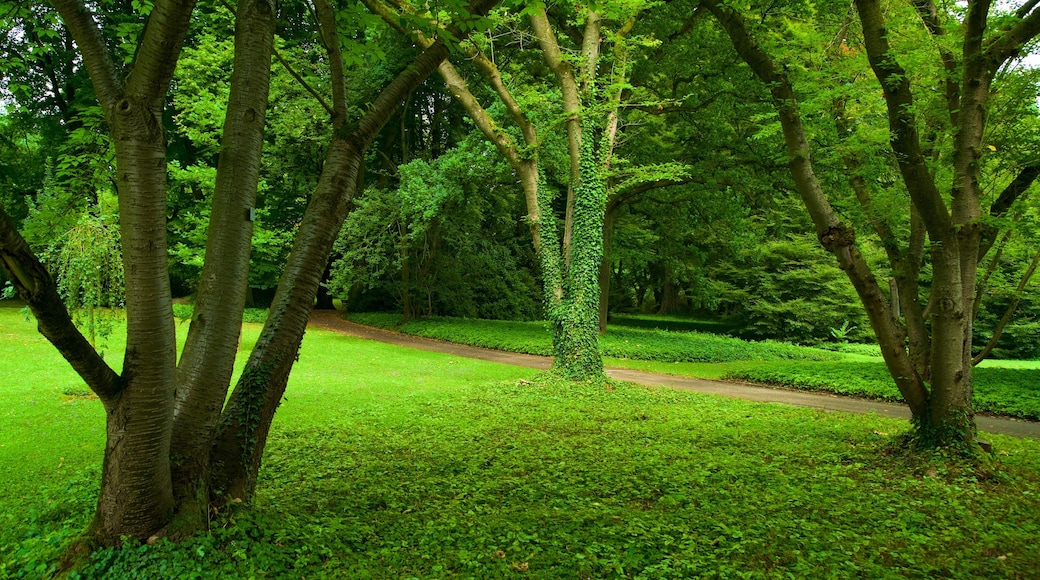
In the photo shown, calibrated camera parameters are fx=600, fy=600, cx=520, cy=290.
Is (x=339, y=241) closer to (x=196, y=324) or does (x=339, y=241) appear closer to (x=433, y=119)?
(x=433, y=119)

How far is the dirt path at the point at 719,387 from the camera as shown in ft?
34.0

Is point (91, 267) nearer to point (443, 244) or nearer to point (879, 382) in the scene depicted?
point (879, 382)

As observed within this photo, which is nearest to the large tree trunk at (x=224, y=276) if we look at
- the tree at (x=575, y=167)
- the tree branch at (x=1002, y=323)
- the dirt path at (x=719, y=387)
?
the tree branch at (x=1002, y=323)

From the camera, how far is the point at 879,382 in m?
13.5

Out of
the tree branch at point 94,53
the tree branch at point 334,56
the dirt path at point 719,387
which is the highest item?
the tree branch at point 334,56

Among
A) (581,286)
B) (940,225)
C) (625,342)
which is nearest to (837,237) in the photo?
(940,225)

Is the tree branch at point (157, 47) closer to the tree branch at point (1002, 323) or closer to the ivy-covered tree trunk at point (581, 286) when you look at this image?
the tree branch at point (1002, 323)

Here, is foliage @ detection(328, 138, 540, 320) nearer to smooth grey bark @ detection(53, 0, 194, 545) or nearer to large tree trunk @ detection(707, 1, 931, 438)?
large tree trunk @ detection(707, 1, 931, 438)

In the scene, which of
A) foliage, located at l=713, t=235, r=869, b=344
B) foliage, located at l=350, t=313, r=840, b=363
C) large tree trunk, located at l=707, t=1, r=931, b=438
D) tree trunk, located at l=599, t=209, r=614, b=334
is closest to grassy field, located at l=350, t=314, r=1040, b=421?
foliage, located at l=350, t=313, r=840, b=363

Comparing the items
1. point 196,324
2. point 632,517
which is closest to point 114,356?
point 196,324

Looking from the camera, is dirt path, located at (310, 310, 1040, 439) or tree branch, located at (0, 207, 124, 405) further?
dirt path, located at (310, 310, 1040, 439)

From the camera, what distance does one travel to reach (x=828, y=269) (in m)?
23.6

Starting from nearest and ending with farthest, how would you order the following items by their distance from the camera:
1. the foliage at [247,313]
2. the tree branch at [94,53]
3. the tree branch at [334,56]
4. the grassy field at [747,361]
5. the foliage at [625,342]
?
the tree branch at [94,53], the tree branch at [334,56], the grassy field at [747,361], the foliage at [625,342], the foliage at [247,313]

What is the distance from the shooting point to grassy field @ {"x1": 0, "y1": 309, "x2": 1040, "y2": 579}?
3.53 metres
